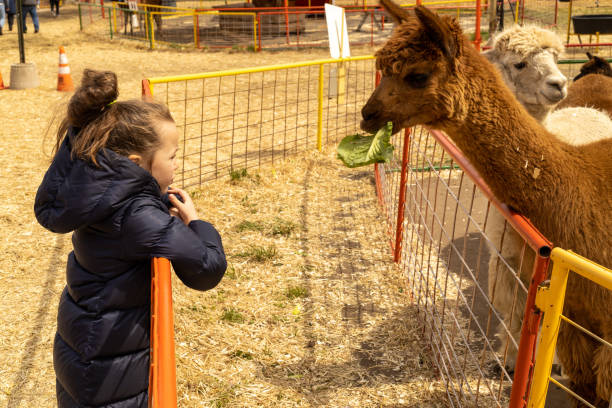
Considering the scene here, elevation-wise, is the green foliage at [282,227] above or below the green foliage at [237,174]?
below

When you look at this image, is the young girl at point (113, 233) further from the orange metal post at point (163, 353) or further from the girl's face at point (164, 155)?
the orange metal post at point (163, 353)

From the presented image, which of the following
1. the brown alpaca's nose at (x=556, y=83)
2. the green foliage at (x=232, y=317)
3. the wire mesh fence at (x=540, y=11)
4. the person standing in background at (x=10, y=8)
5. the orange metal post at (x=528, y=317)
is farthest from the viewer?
the wire mesh fence at (x=540, y=11)

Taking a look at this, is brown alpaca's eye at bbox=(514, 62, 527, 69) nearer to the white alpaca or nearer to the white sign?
the white alpaca

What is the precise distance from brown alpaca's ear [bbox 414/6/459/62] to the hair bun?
1.29 meters

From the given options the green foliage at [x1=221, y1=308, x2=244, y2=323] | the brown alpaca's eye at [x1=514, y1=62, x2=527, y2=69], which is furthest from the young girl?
the brown alpaca's eye at [x1=514, y1=62, x2=527, y2=69]

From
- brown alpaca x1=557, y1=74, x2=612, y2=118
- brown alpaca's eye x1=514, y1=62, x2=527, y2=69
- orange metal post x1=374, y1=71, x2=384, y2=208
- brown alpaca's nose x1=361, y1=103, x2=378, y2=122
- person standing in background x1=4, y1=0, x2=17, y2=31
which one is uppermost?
person standing in background x1=4, y1=0, x2=17, y2=31

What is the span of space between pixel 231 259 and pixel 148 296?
3037 millimetres

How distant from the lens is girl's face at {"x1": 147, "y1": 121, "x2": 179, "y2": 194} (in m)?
2.06

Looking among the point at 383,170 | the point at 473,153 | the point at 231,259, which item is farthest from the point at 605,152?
the point at 383,170

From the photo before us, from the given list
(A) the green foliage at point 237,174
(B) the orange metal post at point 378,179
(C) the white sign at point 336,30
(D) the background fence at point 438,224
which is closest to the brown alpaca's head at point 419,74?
(D) the background fence at point 438,224

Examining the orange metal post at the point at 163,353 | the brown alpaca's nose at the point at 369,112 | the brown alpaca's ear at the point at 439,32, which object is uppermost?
Answer: the brown alpaca's ear at the point at 439,32

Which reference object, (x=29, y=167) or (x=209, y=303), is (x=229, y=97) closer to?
(x=29, y=167)

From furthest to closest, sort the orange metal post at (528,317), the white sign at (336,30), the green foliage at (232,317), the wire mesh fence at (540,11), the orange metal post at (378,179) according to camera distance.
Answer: the wire mesh fence at (540,11) < the white sign at (336,30) < the orange metal post at (378,179) < the green foliage at (232,317) < the orange metal post at (528,317)

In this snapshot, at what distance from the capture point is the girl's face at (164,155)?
206 cm
